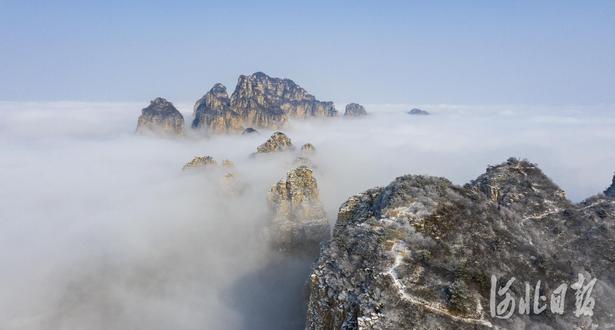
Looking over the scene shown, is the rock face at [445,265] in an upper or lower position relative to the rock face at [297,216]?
upper

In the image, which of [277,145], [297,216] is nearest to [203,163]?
[277,145]

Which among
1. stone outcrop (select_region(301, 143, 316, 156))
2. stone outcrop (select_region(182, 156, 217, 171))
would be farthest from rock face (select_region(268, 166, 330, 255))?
stone outcrop (select_region(301, 143, 316, 156))

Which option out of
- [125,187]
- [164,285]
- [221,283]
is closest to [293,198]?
[221,283]

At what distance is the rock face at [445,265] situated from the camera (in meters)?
29.3

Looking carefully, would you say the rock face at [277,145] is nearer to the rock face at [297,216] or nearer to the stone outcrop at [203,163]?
the stone outcrop at [203,163]

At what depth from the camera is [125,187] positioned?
162750mm

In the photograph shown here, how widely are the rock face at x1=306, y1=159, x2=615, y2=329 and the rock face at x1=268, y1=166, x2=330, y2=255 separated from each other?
40121mm

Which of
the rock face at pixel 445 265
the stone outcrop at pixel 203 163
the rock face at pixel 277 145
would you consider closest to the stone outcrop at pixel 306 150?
the rock face at pixel 277 145

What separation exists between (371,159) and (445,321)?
17090cm

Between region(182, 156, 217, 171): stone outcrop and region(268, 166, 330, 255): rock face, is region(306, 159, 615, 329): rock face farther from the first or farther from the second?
region(182, 156, 217, 171): stone outcrop

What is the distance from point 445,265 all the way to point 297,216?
55.5 meters

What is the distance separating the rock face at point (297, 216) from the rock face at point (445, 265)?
40121 mm

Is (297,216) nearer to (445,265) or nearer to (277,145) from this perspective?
(445,265)

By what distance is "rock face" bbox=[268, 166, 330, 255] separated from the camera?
84875 mm
